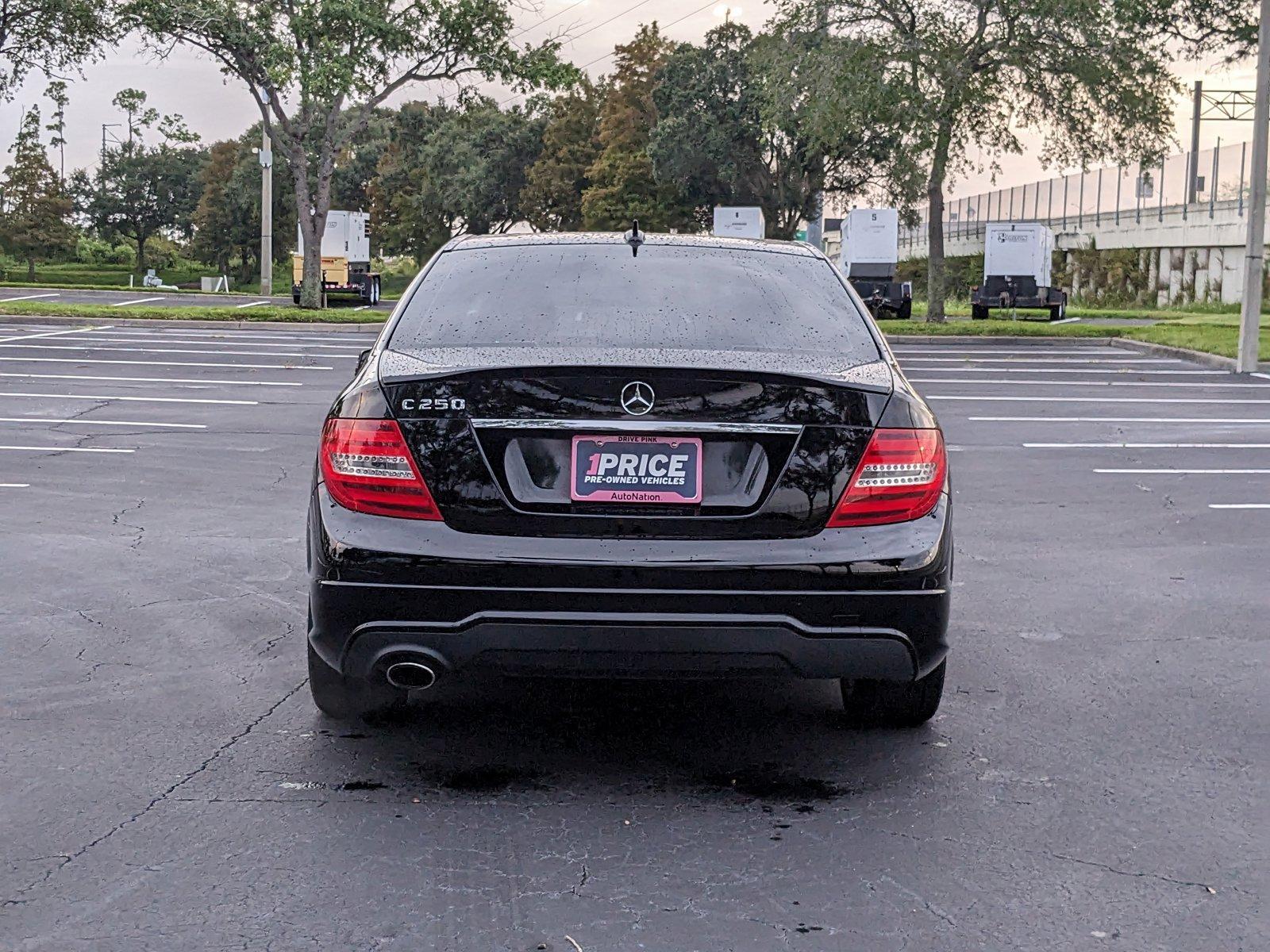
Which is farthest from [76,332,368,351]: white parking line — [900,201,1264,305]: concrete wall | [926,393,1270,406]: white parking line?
[900,201,1264,305]: concrete wall

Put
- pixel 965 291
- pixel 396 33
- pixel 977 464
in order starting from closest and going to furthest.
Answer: pixel 977 464 < pixel 396 33 < pixel 965 291

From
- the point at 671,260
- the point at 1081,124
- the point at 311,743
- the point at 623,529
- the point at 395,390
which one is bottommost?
the point at 311,743

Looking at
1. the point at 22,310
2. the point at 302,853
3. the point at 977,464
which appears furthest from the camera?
the point at 22,310

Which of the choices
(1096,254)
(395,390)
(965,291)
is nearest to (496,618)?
(395,390)

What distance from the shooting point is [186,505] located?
31.3 feet

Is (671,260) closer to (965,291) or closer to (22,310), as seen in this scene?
(22,310)

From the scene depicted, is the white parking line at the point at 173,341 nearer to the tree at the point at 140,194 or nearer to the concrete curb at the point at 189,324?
the concrete curb at the point at 189,324

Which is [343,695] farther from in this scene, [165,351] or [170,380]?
[165,351]

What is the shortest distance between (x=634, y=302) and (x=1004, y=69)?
102 ft

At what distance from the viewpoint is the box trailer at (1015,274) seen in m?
42.5

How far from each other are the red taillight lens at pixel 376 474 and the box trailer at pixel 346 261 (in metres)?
40.8

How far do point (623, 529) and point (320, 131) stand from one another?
61.3 metres

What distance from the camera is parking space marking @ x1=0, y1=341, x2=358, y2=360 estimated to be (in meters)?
23.0

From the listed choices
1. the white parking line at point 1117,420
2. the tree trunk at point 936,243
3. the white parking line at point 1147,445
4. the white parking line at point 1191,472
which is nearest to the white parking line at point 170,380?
the white parking line at point 1117,420
